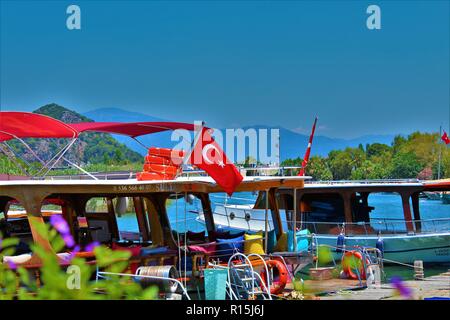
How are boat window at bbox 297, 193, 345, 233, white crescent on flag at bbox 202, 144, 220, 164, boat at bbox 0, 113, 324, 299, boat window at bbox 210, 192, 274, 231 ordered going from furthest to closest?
boat window at bbox 297, 193, 345, 233 < boat window at bbox 210, 192, 274, 231 < white crescent on flag at bbox 202, 144, 220, 164 < boat at bbox 0, 113, 324, 299

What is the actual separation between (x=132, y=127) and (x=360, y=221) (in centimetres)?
1501

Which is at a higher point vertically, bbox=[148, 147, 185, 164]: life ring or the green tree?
the green tree

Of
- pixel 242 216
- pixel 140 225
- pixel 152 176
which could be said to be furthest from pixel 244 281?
pixel 242 216

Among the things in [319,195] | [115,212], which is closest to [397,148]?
[319,195]

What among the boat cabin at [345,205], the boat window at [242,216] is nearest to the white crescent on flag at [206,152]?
the boat window at [242,216]

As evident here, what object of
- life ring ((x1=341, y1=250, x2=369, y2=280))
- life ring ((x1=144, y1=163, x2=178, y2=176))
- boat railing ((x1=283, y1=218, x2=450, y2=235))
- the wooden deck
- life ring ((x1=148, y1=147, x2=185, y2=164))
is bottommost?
the wooden deck

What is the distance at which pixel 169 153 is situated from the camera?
1476 centimetres

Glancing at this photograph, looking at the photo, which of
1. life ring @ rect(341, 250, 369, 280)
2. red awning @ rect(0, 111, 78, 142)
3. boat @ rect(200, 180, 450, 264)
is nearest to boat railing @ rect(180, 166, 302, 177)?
life ring @ rect(341, 250, 369, 280)

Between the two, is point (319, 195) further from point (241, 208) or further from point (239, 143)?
point (239, 143)

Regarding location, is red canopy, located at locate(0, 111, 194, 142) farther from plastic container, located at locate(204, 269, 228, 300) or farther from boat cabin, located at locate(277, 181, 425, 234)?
boat cabin, located at locate(277, 181, 425, 234)

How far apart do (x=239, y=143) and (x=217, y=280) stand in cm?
279

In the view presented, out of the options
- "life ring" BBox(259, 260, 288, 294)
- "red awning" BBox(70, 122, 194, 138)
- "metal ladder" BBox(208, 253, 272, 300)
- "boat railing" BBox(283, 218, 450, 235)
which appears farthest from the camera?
"boat railing" BBox(283, 218, 450, 235)

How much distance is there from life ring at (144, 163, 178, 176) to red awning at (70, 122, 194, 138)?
109cm

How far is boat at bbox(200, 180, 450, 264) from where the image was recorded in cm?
2602
